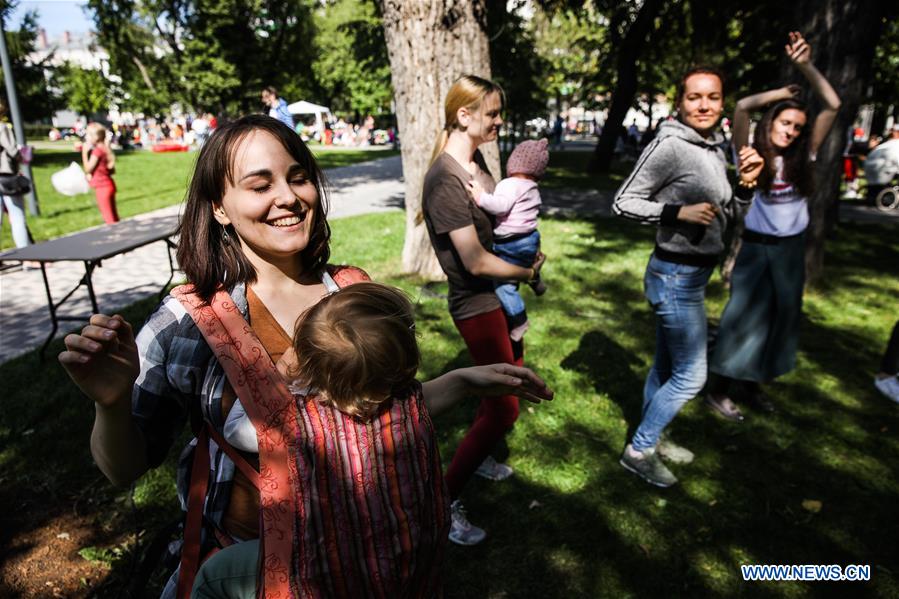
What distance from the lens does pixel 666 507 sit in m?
3.26

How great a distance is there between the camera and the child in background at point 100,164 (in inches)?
345

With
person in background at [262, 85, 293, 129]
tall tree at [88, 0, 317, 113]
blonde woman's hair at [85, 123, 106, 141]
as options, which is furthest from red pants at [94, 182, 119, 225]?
tall tree at [88, 0, 317, 113]

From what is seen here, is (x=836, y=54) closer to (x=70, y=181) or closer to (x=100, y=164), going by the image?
(x=70, y=181)

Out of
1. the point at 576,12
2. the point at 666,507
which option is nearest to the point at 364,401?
the point at 666,507

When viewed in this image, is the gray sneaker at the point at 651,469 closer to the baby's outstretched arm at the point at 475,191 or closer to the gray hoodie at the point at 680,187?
the gray hoodie at the point at 680,187

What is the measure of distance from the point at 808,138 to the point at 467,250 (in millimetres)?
2589

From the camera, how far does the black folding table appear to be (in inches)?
186

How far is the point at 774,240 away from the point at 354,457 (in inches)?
137

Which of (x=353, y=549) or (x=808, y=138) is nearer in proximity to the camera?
(x=353, y=549)

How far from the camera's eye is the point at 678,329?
317 centimetres

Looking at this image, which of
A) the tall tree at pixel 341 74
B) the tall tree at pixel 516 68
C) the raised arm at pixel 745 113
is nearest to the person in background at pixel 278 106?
the raised arm at pixel 745 113

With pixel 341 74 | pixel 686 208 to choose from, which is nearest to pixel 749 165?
pixel 686 208

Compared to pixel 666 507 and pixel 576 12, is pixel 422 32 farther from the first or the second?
pixel 576 12

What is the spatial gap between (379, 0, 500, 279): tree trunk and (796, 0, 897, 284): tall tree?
11.4 ft
